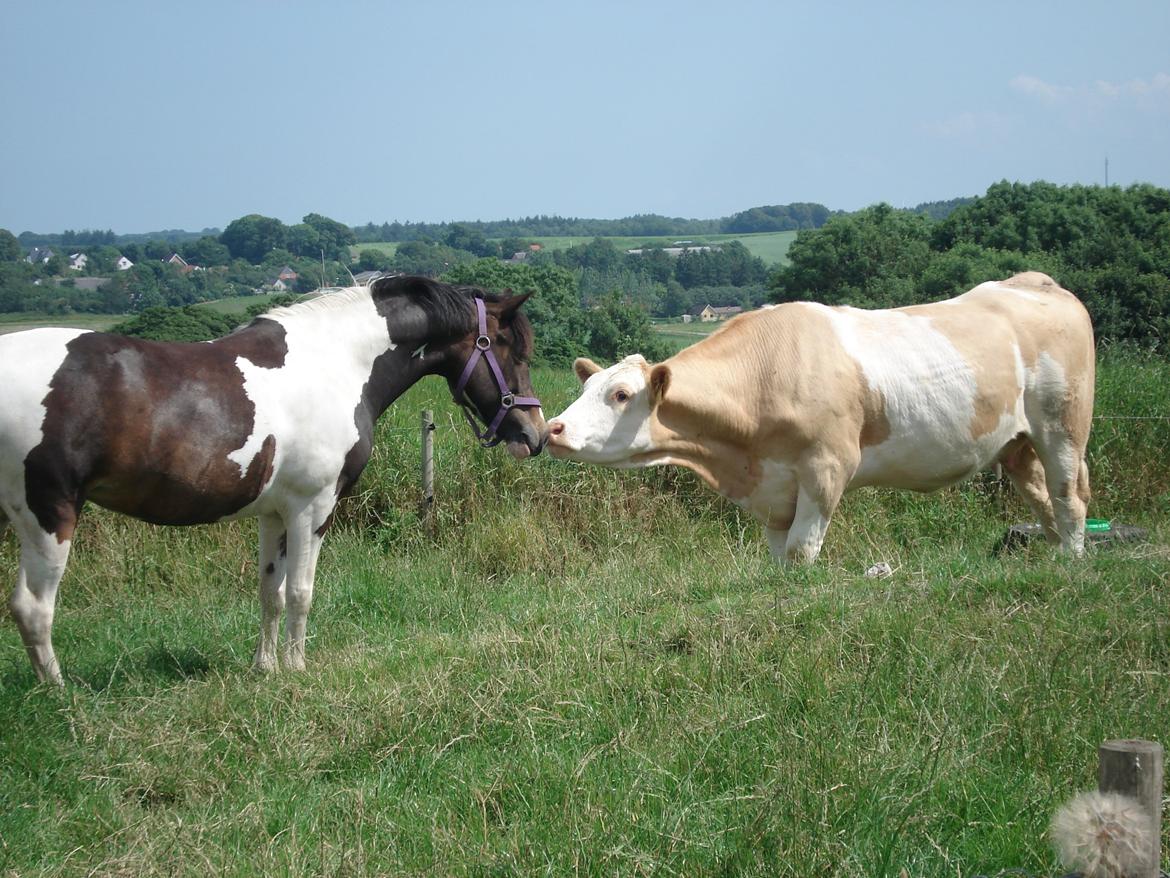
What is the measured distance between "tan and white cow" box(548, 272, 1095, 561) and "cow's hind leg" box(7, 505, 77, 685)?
275cm

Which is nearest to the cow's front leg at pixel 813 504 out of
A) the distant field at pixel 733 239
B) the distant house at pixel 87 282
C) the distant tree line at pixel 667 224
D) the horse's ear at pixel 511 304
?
the horse's ear at pixel 511 304

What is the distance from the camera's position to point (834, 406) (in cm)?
663

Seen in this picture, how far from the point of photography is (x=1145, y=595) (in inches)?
215

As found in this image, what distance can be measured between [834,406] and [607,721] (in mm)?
2837

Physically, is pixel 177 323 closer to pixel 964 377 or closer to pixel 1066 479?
pixel 964 377

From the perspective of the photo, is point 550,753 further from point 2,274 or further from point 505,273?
point 2,274

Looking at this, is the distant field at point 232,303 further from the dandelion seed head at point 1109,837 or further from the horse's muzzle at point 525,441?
the dandelion seed head at point 1109,837

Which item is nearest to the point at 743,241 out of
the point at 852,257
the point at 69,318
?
the point at 852,257

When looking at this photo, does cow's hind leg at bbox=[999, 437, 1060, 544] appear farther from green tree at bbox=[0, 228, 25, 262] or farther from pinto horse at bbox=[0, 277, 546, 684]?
green tree at bbox=[0, 228, 25, 262]

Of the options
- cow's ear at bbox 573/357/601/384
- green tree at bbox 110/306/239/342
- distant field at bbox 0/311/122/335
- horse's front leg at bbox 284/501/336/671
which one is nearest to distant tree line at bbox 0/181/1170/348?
distant field at bbox 0/311/122/335

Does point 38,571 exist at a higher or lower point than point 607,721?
higher

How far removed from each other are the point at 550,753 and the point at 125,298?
1683cm

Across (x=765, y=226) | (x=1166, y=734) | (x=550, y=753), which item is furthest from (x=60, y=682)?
(x=765, y=226)

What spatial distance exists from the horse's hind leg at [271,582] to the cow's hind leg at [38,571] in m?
1.09
